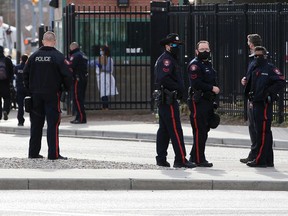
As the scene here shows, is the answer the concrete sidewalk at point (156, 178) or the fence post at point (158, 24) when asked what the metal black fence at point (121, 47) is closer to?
the fence post at point (158, 24)

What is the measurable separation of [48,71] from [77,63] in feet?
27.6

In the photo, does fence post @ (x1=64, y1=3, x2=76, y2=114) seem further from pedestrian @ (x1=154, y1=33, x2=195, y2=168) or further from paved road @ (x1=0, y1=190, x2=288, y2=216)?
paved road @ (x1=0, y1=190, x2=288, y2=216)

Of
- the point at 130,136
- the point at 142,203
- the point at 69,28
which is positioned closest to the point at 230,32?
the point at 130,136

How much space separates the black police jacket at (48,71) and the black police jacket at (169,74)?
5.04 feet

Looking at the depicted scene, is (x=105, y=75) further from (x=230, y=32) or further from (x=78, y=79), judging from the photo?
(x=230, y=32)

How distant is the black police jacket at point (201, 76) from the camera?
50.6 ft

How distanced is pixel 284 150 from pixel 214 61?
17.9 ft

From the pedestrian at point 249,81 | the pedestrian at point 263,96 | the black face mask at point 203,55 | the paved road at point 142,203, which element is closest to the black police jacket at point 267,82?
the pedestrian at point 263,96

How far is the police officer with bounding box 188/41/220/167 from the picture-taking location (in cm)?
1545

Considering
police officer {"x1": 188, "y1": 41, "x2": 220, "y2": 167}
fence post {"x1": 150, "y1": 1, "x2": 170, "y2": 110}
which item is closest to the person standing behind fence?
fence post {"x1": 150, "y1": 1, "x2": 170, "y2": 110}

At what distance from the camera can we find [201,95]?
50.9 ft

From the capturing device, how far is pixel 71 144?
20.6 m

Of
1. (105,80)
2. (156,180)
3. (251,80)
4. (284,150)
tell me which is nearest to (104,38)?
(105,80)

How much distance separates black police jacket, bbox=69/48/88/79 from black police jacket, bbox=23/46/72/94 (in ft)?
27.1
